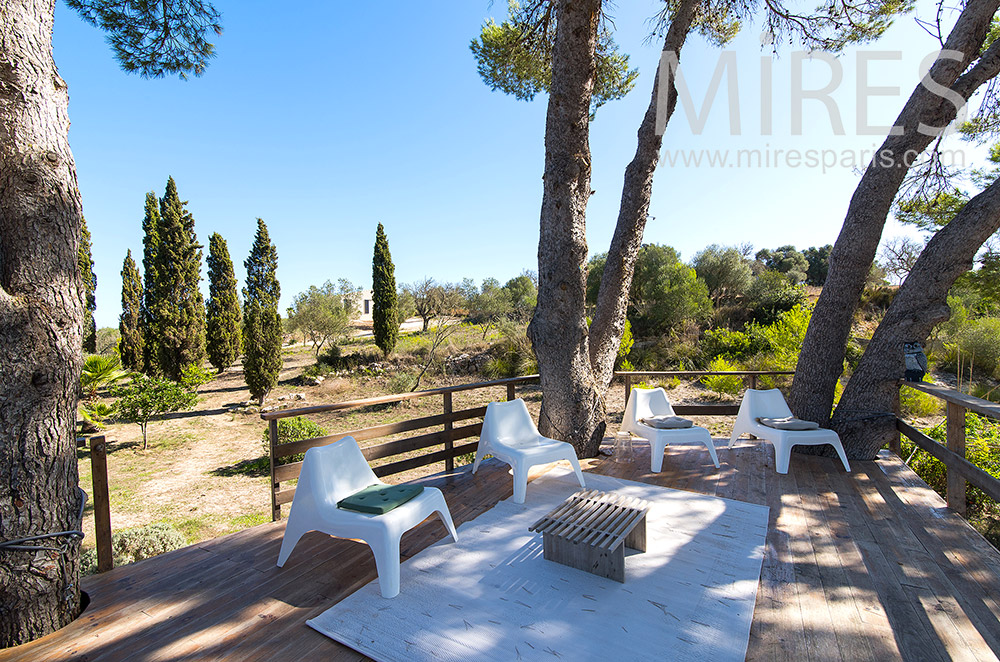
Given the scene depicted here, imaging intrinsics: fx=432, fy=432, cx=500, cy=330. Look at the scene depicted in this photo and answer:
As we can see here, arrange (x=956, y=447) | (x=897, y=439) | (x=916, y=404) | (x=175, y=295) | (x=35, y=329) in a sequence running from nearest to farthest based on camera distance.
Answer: (x=35, y=329)
(x=956, y=447)
(x=897, y=439)
(x=916, y=404)
(x=175, y=295)

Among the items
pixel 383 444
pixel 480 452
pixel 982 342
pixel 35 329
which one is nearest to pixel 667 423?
pixel 480 452

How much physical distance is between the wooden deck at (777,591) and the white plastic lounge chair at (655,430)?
65 centimetres

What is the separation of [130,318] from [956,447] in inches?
668

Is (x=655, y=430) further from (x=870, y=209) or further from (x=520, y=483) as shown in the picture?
(x=870, y=209)

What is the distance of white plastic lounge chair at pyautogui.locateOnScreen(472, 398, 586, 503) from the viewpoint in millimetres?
3279

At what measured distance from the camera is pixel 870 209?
4176 millimetres

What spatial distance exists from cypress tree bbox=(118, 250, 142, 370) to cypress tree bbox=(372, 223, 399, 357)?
21.6ft

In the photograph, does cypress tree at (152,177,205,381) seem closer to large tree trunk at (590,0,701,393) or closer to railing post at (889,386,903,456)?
large tree trunk at (590,0,701,393)

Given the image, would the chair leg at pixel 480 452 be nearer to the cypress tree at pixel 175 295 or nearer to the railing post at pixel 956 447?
the railing post at pixel 956 447

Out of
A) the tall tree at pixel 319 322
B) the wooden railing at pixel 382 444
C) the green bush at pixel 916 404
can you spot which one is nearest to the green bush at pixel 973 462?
the green bush at pixel 916 404

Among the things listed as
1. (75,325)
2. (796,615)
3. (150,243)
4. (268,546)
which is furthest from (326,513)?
(150,243)

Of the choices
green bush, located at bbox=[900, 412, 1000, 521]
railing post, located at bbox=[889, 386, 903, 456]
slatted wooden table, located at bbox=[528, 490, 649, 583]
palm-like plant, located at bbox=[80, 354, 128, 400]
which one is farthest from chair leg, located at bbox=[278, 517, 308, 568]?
palm-like plant, located at bbox=[80, 354, 128, 400]

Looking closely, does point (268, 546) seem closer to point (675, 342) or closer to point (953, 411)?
point (953, 411)

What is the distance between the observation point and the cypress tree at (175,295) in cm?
1221
